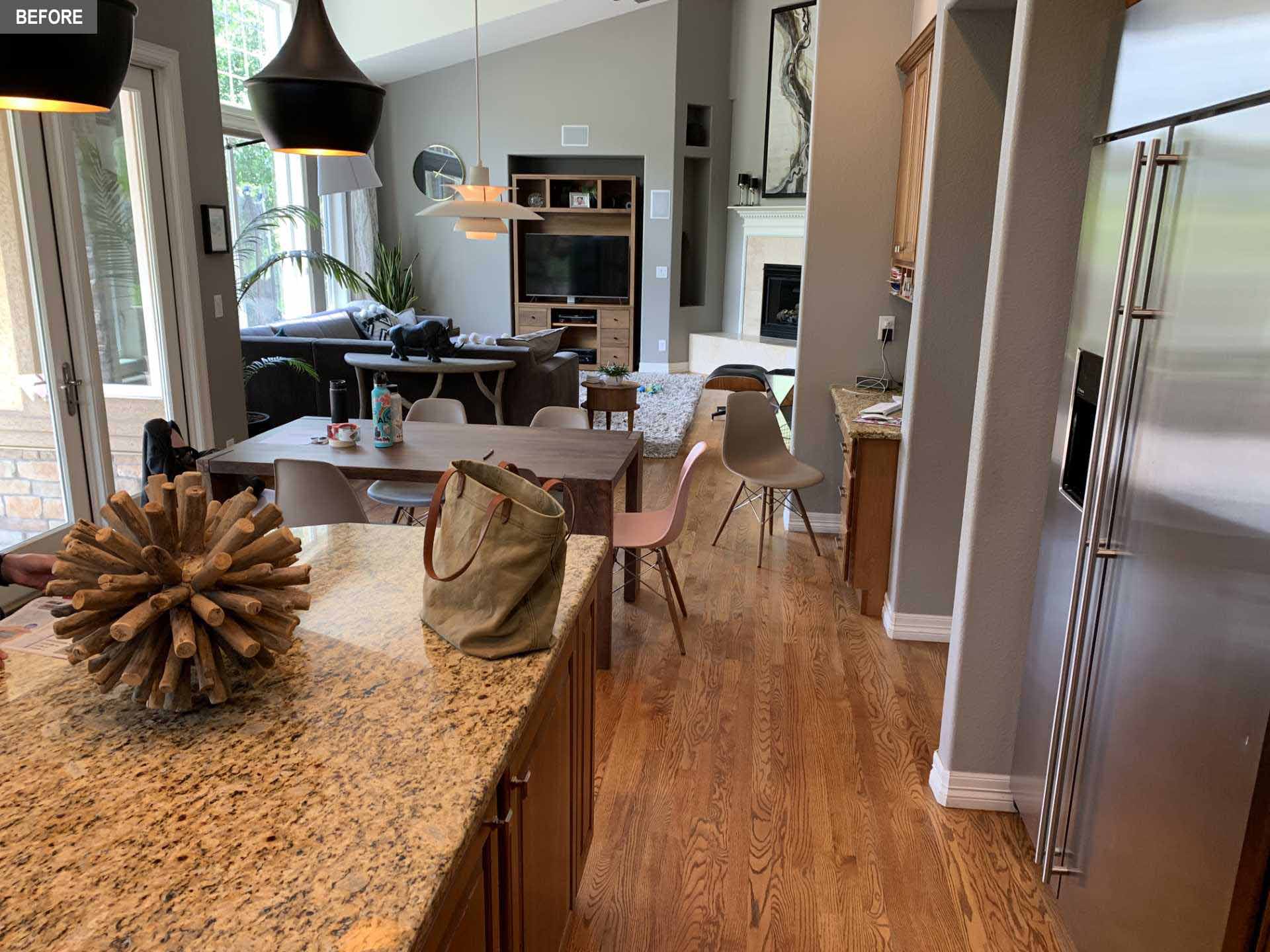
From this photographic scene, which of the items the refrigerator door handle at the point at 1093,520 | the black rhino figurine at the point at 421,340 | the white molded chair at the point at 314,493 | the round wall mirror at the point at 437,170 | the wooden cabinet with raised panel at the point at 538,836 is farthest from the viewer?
the round wall mirror at the point at 437,170

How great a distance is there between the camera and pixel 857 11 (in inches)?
171

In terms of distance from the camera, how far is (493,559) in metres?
1.41

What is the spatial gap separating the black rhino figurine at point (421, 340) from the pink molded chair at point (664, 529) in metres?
2.83

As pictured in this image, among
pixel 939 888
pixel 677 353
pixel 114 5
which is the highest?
pixel 114 5

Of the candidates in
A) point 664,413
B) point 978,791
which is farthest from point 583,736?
point 664,413

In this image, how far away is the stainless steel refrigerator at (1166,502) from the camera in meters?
1.34

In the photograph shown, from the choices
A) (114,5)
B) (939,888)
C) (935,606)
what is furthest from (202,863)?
(935,606)

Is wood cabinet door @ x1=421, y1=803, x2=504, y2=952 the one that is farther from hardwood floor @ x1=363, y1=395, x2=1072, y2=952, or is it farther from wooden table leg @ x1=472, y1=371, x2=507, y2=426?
wooden table leg @ x1=472, y1=371, x2=507, y2=426

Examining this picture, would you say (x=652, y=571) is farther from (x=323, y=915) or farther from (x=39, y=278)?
(x=323, y=915)

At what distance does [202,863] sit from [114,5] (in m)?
1.13

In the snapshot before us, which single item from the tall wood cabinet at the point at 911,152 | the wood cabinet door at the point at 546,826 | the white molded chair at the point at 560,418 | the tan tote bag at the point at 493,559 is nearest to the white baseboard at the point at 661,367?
the tall wood cabinet at the point at 911,152

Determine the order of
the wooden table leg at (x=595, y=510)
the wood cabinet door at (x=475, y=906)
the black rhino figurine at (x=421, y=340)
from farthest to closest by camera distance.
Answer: the black rhino figurine at (x=421, y=340)
the wooden table leg at (x=595, y=510)
the wood cabinet door at (x=475, y=906)

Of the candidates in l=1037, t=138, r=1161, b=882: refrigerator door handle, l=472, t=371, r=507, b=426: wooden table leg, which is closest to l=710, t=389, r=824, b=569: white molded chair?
l=472, t=371, r=507, b=426: wooden table leg

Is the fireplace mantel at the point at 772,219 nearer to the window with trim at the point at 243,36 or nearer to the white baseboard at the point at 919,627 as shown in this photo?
the window with trim at the point at 243,36
